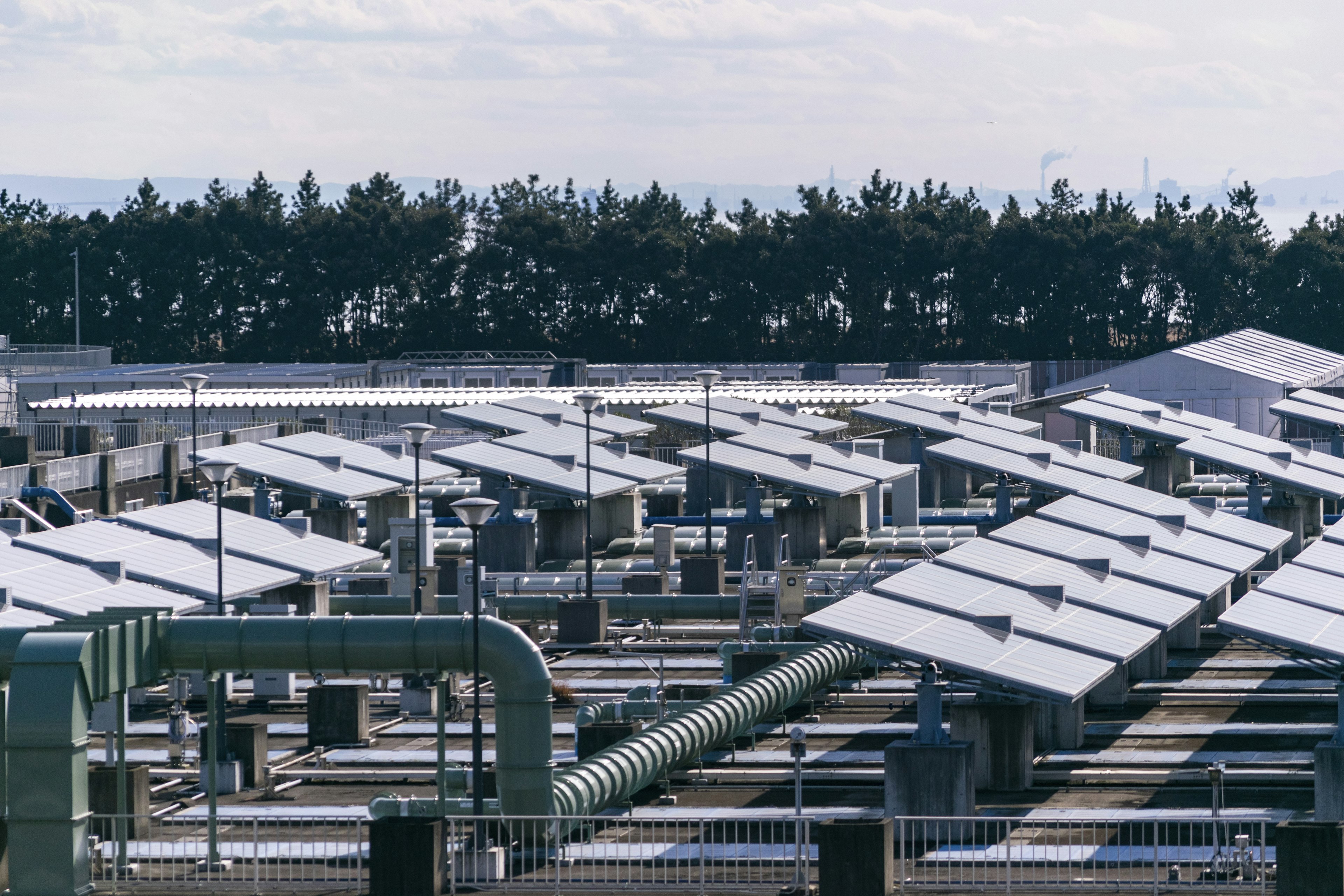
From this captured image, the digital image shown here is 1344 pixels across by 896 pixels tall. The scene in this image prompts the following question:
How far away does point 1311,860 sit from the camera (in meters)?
22.8

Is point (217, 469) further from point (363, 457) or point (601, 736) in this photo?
point (363, 457)

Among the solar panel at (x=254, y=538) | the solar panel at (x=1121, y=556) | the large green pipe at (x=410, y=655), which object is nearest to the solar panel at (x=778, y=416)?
the solar panel at (x=254, y=538)

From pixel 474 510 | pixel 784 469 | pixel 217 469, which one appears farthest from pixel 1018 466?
pixel 474 510

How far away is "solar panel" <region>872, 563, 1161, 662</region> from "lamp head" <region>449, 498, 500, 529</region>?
6.48 meters

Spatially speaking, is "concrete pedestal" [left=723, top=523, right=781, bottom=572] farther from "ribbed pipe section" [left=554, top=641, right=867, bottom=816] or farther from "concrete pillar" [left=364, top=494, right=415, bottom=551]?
"ribbed pipe section" [left=554, top=641, right=867, bottom=816]

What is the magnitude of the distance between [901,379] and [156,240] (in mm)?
53530

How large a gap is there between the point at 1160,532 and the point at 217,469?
710 inches

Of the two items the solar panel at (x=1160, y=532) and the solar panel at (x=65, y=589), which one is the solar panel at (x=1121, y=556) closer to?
the solar panel at (x=1160, y=532)

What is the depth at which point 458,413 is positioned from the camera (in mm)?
66125

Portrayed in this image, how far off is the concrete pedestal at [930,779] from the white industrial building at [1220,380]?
58.3m

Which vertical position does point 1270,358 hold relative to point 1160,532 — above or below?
above

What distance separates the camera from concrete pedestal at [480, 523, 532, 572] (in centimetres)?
5669

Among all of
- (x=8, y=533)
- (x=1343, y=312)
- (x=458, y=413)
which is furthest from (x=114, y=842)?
(x=1343, y=312)

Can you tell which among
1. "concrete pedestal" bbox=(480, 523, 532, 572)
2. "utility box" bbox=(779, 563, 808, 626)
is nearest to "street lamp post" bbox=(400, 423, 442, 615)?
"concrete pedestal" bbox=(480, 523, 532, 572)
